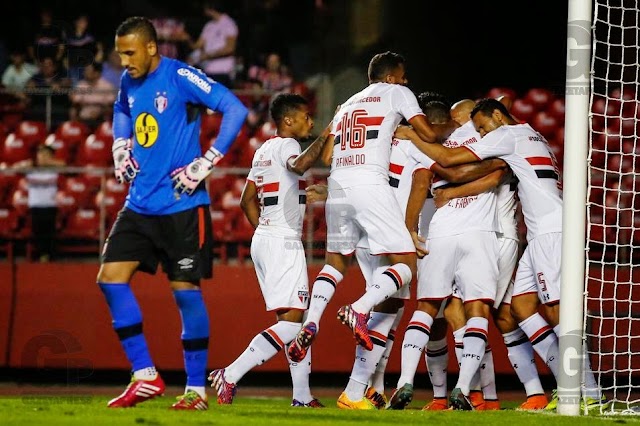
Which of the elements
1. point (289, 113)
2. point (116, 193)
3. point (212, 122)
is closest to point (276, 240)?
point (289, 113)

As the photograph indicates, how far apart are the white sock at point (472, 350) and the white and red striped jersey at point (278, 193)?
53.2 inches

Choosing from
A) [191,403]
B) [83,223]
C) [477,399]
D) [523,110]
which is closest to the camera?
[191,403]

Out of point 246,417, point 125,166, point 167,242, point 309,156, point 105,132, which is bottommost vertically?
point 246,417

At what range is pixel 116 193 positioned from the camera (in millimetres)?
11555

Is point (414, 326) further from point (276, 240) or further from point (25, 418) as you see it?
point (25, 418)

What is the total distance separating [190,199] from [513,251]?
8.76 ft

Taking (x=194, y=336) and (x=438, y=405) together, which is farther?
(x=438, y=405)

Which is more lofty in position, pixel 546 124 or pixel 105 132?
pixel 546 124

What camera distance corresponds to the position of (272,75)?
14000mm

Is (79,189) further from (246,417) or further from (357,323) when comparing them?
(246,417)

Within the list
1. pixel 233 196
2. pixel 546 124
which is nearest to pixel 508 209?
pixel 233 196

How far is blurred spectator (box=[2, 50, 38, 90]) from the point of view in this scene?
1413cm

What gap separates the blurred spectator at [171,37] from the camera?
48.8ft

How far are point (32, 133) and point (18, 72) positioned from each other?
182 cm
